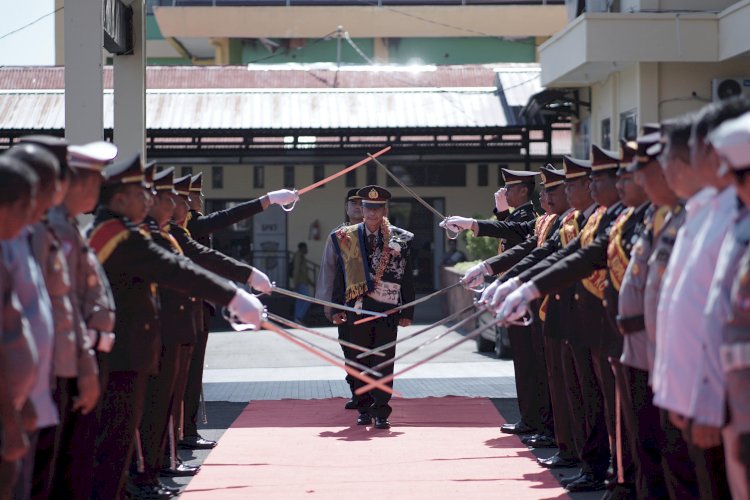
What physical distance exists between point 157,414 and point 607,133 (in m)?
14.0

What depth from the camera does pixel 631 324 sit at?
5898 mm

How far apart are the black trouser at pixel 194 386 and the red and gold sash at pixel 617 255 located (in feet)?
11.8

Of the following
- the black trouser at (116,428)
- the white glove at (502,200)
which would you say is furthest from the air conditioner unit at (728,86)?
the black trouser at (116,428)

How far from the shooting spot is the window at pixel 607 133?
783 inches

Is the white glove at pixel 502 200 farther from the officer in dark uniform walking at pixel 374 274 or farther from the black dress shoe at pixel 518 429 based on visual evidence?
the black dress shoe at pixel 518 429

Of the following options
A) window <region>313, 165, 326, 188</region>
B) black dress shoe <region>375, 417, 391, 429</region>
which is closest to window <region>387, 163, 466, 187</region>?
window <region>313, 165, 326, 188</region>

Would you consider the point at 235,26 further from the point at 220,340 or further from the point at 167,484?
the point at 167,484

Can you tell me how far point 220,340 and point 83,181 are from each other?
1455 cm

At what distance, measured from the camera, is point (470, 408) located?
36.4 feet

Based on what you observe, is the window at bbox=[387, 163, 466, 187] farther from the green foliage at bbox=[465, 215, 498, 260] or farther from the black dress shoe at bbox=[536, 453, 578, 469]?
the black dress shoe at bbox=[536, 453, 578, 469]

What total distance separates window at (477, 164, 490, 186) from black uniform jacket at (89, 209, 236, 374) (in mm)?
21534

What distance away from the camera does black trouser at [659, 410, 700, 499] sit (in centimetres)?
572

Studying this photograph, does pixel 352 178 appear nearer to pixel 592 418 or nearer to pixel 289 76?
pixel 289 76

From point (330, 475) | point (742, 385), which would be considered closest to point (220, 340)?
point (330, 475)
